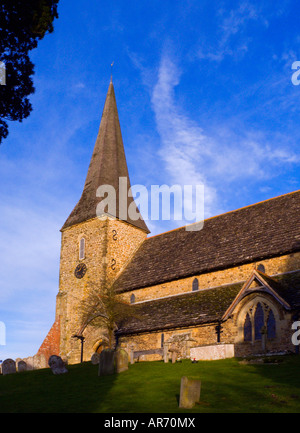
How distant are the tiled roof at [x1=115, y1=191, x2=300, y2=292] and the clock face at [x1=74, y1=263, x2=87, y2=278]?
313cm

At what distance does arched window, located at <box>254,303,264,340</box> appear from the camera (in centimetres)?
2153

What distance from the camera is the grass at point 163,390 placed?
11.9 metres

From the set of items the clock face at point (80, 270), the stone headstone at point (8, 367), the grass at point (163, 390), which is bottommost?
the grass at point (163, 390)

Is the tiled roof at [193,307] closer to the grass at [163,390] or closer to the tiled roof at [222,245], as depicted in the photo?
the tiled roof at [222,245]

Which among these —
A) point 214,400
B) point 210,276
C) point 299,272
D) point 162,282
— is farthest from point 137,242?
point 214,400

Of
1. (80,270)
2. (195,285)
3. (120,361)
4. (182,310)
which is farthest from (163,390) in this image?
(80,270)

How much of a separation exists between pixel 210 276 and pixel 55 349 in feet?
47.0

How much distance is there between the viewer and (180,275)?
28656 mm

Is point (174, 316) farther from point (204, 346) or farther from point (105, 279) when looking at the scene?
point (105, 279)

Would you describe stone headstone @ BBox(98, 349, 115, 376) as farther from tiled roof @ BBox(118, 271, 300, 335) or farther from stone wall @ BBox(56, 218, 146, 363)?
stone wall @ BBox(56, 218, 146, 363)

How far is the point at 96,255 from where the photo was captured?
34.8m

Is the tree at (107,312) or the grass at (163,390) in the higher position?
the tree at (107,312)

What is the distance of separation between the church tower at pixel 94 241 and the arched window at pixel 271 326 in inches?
528

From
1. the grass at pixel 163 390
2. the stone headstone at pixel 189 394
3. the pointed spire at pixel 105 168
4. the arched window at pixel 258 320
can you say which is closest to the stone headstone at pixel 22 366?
the grass at pixel 163 390
